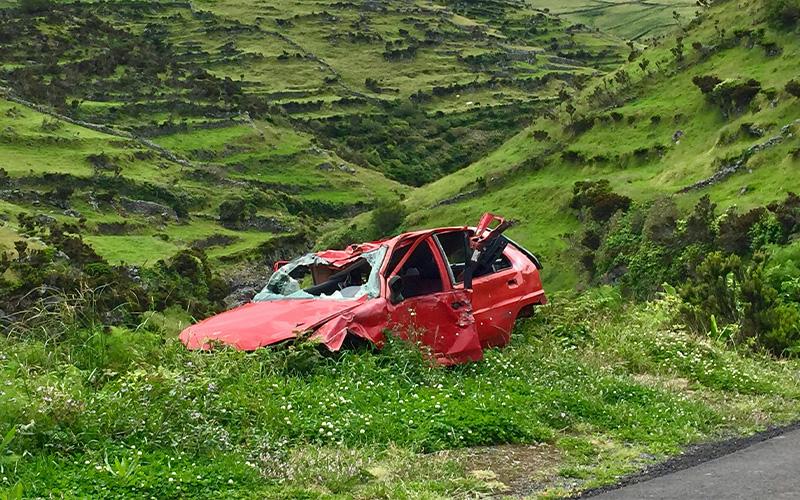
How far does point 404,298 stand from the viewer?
939 centimetres

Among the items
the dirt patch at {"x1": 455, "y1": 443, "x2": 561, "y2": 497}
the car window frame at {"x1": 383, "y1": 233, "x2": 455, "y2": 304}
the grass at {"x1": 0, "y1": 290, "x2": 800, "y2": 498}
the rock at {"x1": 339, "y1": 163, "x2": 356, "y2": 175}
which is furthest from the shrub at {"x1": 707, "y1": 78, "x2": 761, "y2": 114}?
the dirt patch at {"x1": 455, "y1": 443, "x2": 561, "y2": 497}

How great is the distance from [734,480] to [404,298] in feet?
14.0

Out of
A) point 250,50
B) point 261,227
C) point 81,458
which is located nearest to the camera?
point 81,458

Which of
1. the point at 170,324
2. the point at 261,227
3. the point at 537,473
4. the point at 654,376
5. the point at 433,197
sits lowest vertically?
the point at 261,227

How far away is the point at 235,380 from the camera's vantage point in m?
7.42

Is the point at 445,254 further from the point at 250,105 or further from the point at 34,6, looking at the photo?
the point at 34,6

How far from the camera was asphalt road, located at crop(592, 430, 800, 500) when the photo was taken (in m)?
5.72

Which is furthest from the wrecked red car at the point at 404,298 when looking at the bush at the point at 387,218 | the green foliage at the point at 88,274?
the bush at the point at 387,218

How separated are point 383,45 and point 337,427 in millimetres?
135414

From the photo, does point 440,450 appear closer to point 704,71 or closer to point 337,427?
point 337,427

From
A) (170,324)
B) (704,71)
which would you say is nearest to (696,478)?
(170,324)

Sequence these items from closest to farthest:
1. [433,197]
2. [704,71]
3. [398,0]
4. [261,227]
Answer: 1. [704,71]
2. [433,197]
3. [261,227]
4. [398,0]

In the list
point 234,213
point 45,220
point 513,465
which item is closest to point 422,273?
point 513,465

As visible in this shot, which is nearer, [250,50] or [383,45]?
[250,50]
